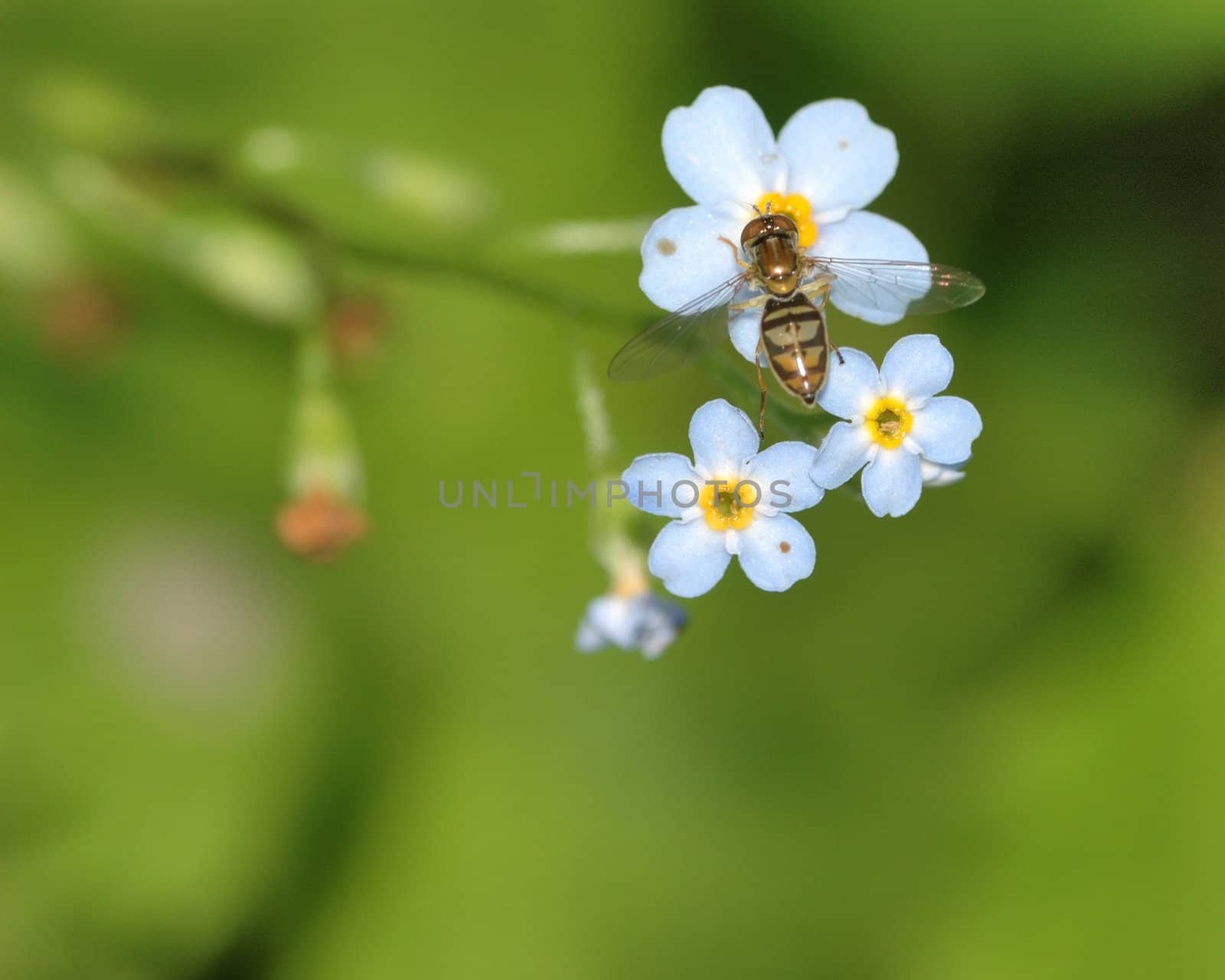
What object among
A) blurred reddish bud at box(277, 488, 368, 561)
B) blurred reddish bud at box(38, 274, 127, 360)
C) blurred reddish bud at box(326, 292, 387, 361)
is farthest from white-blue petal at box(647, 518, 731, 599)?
blurred reddish bud at box(38, 274, 127, 360)

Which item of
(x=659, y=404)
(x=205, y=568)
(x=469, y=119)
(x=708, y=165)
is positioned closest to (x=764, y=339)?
(x=708, y=165)

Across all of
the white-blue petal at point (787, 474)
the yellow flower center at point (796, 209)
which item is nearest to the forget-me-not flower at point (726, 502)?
the white-blue petal at point (787, 474)

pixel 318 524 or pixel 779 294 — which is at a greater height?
pixel 779 294

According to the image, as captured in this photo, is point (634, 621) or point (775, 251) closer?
point (775, 251)

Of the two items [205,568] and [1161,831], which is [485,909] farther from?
[1161,831]

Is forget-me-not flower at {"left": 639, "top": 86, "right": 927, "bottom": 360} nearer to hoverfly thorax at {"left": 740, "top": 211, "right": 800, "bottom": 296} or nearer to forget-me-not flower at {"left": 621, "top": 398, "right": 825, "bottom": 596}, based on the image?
hoverfly thorax at {"left": 740, "top": 211, "right": 800, "bottom": 296}

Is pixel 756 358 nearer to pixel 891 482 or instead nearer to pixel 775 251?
pixel 775 251

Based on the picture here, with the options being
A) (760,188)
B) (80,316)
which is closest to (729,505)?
(760,188)
